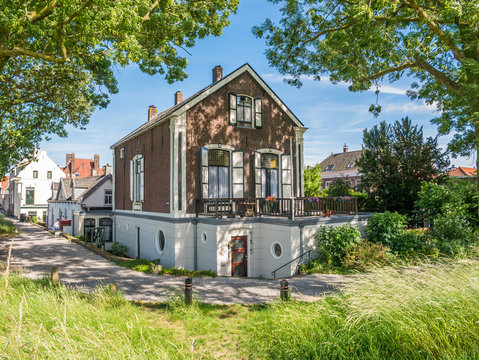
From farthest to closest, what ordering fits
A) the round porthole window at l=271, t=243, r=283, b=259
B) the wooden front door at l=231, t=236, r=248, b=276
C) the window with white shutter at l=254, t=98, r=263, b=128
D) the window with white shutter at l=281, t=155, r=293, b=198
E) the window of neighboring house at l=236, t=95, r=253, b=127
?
the window with white shutter at l=281, t=155, r=293, b=198
the window with white shutter at l=254, t=98, r=263, b=128
the window of neighboring house at l=236, t=95, r=253, b=127
the wooden front door at l=231, t=236, r=248, b=276
the round porthole window at l=271, t=243, r=283, b=259

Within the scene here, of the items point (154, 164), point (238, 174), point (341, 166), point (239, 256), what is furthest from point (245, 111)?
point (341, 166)

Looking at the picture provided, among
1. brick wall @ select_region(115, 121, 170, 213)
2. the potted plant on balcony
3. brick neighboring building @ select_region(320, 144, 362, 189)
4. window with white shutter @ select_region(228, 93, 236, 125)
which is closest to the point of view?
the potted plant on balcony

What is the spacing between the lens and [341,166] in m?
46.3

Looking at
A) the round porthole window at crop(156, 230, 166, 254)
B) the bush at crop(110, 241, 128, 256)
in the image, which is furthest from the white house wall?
the round porthole window at crop(156, 230, 166, 254)

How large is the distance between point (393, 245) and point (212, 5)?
42.2 feet

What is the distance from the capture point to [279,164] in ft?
58.7

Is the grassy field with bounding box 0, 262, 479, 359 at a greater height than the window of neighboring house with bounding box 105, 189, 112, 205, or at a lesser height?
lesser

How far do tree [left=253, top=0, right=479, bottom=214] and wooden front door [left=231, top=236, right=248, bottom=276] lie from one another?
7.72m

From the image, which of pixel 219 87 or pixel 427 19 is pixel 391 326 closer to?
pixel 427 19

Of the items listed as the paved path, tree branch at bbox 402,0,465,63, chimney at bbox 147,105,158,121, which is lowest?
the paved path

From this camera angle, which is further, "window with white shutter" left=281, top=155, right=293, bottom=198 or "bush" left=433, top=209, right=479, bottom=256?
"window with white shutter" left=281, top=155, right=293, bottom=198

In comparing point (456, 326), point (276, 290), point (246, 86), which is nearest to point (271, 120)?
point (246, 86)

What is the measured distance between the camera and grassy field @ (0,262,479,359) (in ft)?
13.8

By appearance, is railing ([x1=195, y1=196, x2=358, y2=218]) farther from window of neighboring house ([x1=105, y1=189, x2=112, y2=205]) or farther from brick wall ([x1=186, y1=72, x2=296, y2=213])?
window of neighboring house ([x1=105, y1=189, x2=112, y2=205])
